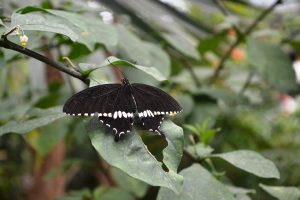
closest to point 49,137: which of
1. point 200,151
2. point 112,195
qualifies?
point 112,195

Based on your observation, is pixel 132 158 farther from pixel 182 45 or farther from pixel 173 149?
pixel 182 45

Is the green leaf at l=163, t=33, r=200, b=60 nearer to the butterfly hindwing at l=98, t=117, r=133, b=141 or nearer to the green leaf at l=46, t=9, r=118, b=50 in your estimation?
the green leaf at l=46, t=9, r=118, b=50

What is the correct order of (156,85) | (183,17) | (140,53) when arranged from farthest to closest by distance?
(183,17), (156,85), (140,53)

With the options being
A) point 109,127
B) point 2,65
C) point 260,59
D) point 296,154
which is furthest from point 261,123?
point 109,127

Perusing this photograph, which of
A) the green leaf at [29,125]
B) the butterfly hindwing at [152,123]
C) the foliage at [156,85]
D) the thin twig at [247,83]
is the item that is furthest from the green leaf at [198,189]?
the thin twig at [247,83]

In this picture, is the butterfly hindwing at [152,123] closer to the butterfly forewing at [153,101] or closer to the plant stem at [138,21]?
the butterfly forewing at [153,101]

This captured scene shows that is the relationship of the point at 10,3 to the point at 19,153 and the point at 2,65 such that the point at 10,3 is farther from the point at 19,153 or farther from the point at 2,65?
the point at 19,153
